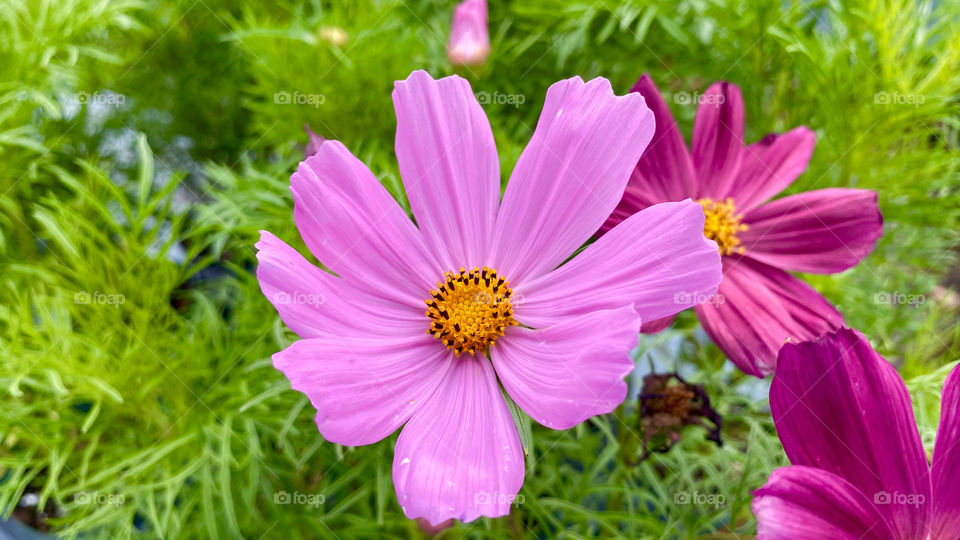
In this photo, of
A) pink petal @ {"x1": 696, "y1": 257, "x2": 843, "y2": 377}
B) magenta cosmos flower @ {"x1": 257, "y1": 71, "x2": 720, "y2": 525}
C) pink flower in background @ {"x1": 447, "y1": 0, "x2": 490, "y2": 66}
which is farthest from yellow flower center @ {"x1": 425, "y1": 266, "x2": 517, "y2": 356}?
pink flower in background @ {"x1": 447, "y1": 0, "x2": 490, "y2": 66}

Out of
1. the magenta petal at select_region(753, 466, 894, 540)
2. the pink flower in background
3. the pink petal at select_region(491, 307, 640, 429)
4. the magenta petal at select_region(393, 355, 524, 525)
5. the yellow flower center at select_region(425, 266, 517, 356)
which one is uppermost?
the pink flower in background

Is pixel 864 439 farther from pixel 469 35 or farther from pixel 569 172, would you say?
pixel 469 35

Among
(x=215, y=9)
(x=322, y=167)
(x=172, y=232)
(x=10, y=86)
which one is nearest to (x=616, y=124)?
(x=322, y=167)

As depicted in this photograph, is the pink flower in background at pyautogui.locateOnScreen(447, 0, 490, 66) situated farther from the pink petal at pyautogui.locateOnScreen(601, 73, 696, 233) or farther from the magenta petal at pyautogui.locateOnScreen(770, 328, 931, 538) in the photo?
the magenta petal at pyautogui.locateOnScreen(770, 328, 931, 538)

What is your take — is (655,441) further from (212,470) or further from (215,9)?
(215,9)

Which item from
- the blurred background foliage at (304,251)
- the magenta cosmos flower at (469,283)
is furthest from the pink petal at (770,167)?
the magenta cosmos flower at (469,283)

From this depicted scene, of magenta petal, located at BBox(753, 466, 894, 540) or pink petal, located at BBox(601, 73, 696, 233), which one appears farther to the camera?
pink petal, located at BBox(601, 73, 696, 233)
